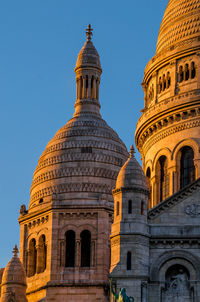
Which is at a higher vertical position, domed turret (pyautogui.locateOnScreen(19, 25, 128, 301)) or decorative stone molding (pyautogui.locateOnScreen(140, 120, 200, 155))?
decorative stone molding (pyautogui.locateOnScreen(140, 120, 200, 155))

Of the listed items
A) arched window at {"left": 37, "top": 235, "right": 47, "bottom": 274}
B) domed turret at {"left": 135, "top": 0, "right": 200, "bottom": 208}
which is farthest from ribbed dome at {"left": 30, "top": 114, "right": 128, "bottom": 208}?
arched window at {"left": 37, "top": 235, "right": 47, "bottom": 274}

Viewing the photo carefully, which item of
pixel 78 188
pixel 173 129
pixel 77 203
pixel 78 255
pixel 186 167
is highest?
pixel 173 129

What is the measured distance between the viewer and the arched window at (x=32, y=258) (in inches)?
2660

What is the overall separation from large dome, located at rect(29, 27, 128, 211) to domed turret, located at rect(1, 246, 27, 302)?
4825 millimetres

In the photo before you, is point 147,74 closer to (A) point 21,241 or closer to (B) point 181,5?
(B) point 181,5

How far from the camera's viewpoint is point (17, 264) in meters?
64.6

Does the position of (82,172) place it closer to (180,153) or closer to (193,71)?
(180,153)

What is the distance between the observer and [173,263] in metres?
55.3

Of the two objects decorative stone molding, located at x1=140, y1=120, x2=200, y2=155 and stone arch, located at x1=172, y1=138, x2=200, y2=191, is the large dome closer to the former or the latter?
decorative stone molding, located at x1=140, y1=120, x2=200, y2=155

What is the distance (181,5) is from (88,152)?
39.6ft

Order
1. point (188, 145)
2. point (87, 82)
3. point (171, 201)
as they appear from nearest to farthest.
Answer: point (171, 201) → point (188, 145) → point (87, 82)

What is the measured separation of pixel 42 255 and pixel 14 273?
10.7 feet

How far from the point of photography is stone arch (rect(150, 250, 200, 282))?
54969mm

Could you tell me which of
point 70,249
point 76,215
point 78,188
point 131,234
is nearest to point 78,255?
point 70,249
